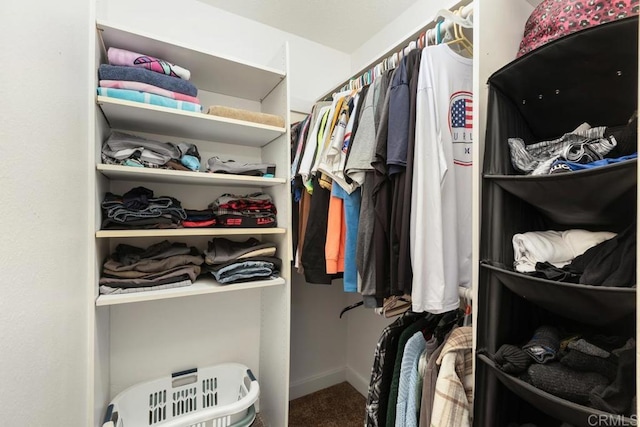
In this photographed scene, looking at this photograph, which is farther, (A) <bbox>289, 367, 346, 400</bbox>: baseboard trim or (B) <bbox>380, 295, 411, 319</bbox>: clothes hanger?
(A) <bbox>289, 367, 346, 400</bbox>: baseboard trim

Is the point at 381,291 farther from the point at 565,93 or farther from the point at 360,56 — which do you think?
the point at 360,56

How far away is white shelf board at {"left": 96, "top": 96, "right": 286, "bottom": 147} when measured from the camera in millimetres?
1010

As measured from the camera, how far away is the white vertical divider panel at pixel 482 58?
745 mm

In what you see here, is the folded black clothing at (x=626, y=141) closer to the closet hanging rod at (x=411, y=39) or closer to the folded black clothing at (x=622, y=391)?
the folded black clothing at (x=622, y=391)

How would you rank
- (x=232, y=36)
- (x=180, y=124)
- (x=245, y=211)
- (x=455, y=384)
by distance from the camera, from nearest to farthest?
(x=455, y=384) → (x=180, y=124) → (x=245, y=211) → (x=232, y=36)

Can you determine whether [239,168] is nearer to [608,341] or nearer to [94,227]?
[94,227]

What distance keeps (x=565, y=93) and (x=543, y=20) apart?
0.22 m

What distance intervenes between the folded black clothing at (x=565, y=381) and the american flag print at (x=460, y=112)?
26.9 inches

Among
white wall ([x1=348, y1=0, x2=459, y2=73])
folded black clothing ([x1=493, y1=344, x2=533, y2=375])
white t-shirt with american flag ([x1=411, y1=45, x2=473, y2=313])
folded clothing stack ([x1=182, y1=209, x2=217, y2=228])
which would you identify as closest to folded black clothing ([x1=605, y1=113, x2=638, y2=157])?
white t-shirt with american flag ([x1=411, y1=45, x2=473, y2=313])

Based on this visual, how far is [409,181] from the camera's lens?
2.83 ft

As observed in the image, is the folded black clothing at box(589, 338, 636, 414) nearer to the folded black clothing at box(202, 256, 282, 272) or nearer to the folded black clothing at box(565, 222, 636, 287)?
the folded black clothing at box(565, 222, 636, 287)

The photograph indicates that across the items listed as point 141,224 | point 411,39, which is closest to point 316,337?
point 141,224

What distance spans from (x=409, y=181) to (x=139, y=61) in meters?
1.09

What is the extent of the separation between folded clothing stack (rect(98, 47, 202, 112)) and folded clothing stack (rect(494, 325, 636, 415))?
1.30m
